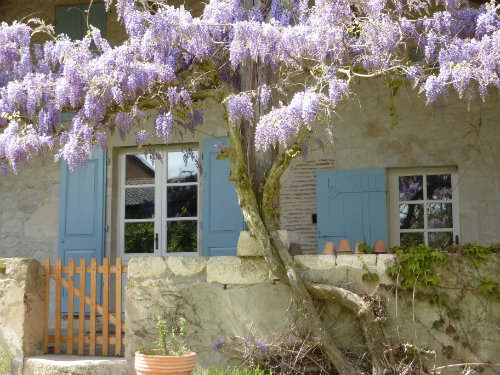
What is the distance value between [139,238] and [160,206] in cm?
41

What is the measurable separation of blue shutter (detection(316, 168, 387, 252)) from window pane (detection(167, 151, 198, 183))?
1368 mm

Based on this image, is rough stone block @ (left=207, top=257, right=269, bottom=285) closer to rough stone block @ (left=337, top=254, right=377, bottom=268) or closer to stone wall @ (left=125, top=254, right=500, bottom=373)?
stone wall @ (left=125, top=254, right=500, bottom=373)

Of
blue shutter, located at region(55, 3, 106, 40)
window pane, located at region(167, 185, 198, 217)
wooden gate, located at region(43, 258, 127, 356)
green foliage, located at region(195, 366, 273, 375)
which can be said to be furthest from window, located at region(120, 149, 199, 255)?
green foliage, located at region(195, 366, 273, 375)

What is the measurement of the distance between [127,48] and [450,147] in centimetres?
329

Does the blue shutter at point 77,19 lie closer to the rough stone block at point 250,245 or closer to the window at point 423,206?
the window at point 423,206

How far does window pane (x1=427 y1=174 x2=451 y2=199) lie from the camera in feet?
21.8

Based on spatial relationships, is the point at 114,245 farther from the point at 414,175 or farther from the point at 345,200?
the point at 414,175

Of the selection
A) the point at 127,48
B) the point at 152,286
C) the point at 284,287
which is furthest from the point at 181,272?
the point at 127,48

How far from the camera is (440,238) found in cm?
659

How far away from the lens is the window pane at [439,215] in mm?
6598

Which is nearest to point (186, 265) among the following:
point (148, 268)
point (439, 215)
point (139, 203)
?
point (148, 268)

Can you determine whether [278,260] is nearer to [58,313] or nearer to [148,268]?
[148,268]

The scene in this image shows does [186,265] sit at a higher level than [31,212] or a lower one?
lower

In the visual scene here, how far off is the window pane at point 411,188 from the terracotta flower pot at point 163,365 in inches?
137
